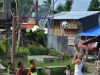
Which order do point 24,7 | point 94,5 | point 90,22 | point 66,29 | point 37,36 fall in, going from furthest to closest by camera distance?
point 94,5 < point 37,36 < point 90,22 < point 66,29 < point 24,7

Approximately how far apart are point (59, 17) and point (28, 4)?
14061 mm

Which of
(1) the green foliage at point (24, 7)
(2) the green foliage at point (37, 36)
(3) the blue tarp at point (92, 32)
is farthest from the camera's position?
(2) the green foliage at point (37, 36)

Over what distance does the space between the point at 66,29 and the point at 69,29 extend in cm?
35

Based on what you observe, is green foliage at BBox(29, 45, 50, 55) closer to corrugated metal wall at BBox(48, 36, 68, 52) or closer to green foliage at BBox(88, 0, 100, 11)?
corrugated metal wall at BBox(48, 36, 68, 52)

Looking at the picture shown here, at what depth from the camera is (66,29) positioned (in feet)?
93.4

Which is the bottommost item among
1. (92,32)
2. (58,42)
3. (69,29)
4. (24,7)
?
(58,42)

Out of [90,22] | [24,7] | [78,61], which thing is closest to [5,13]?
[24,7]

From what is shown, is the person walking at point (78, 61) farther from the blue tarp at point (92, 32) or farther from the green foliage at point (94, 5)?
the green foliage at point (94, 5)

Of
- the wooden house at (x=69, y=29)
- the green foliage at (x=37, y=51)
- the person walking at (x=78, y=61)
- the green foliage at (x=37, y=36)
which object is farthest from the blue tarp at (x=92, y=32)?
the person walking at (x=78, y=61)

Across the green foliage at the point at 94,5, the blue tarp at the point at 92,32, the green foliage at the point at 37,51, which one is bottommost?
the green foliage at the point at 37,51

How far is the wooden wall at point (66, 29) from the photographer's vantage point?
90.7ft

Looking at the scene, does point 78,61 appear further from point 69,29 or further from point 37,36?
point 37,36

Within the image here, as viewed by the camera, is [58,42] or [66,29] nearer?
[66,29]

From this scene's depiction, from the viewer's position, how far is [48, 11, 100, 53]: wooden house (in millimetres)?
27750
